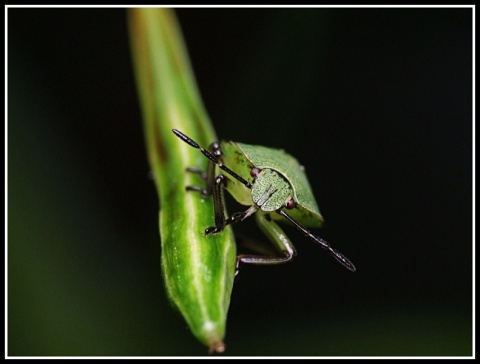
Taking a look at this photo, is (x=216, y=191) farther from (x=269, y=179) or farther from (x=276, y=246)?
(x=276, y=246)

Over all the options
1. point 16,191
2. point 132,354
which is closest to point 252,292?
point 132,354

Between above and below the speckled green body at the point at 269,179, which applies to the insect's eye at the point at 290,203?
below

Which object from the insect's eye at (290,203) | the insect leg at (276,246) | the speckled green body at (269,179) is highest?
the speckled green body at (269,179)

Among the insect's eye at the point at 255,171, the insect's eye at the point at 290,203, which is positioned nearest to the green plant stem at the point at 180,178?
the insect's eye at the point at 255,171

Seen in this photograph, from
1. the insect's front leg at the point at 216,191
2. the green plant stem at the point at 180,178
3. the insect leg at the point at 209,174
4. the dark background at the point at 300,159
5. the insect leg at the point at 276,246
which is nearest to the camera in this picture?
the green plant stem at the point at 180,178

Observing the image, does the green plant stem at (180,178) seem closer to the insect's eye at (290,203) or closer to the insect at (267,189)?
the insect at (267,189)

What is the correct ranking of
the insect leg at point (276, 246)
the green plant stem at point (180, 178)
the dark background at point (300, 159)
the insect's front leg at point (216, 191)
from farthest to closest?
the dark background at point (300, 159) → the insect leg at point (276, 246) → the insect's front leg at point (216, 191) → the green plant stem at point (180, 178)

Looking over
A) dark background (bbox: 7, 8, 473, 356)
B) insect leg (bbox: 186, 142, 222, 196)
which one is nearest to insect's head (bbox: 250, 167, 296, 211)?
insect leg (bbox: 186, 142, 222, 196)

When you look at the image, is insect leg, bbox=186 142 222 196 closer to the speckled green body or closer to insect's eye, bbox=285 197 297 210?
the speckled green body
